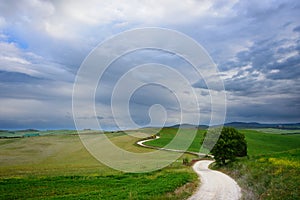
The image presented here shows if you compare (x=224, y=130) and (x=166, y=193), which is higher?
(x=224, y=130)

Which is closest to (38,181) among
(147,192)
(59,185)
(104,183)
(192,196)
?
(59,185)

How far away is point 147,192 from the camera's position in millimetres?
23672

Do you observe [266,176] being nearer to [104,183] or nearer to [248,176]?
[248,176]

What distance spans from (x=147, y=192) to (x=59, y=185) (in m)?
12.7

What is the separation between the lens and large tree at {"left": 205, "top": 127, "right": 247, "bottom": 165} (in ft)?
177

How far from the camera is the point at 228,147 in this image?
5484cm

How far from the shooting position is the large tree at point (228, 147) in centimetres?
5406

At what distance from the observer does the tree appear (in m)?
54.1

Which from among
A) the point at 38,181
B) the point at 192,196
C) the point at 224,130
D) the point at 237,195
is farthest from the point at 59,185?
the point at 224,130

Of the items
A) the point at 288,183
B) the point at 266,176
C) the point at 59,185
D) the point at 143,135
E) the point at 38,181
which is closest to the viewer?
the point at 288,183

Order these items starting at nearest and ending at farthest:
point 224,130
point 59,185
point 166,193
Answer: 1. point 166,193
2. point 59,185
3. point 224,130

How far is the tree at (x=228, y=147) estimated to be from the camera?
54.1 m

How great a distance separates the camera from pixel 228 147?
2159 inches

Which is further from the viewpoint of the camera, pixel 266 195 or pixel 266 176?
pixel 266 176
